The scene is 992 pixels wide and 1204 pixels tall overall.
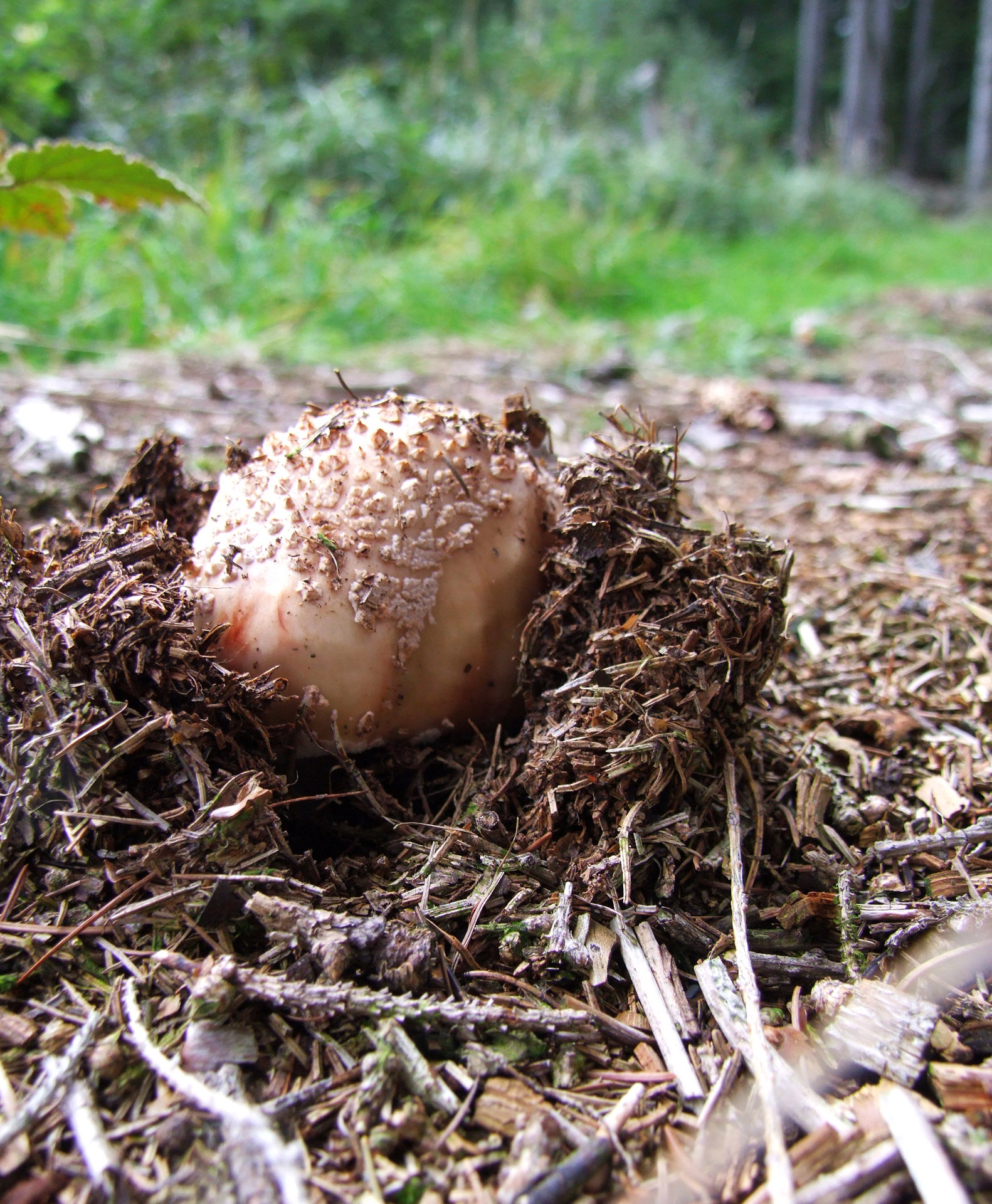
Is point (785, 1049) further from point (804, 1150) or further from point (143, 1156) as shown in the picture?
point (143, 1156)

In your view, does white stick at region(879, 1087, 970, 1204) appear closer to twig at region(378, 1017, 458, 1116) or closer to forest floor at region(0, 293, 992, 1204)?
forest floor at region(0, 293, 992, 1204)

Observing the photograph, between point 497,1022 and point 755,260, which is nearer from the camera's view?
point 497,1022

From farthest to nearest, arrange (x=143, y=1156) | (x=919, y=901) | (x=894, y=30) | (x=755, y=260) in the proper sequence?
(x=894, y=30) < (x=755, y=260) < (x=919, y=901) < (x=143, y=1156)

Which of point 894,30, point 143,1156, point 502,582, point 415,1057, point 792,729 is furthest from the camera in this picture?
point 894,30

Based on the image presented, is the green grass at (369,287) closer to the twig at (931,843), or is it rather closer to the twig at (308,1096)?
the twig at (931,843)

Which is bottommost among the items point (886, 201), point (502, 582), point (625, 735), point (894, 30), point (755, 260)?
point (625, 735)

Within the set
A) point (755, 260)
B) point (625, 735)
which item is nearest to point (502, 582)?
point (625, 735)

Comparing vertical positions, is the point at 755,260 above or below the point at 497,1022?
above

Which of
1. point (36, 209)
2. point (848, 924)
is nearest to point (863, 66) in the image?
point (36, 209)

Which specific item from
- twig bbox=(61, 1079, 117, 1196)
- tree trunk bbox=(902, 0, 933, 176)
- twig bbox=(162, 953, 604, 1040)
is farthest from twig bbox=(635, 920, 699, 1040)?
tree trunk bbox=(902, 0, 933, 176)
